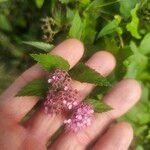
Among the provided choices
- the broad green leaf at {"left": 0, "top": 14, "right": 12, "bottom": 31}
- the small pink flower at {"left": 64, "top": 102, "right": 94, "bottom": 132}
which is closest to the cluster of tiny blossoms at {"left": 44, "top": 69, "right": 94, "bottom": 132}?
the small pink flower at {"left": 64, "top": 102, "right": 94, "bottom": 132}

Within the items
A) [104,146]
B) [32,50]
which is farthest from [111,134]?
[32,50]

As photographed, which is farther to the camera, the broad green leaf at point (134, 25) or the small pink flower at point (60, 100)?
the broad green leaf at point (134, 25)

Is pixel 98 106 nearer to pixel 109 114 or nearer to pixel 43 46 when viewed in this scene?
pixel 109 114

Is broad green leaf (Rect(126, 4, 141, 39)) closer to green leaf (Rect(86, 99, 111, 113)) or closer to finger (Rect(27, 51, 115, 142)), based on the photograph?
finger (Rect(27, 51, 115, 142))

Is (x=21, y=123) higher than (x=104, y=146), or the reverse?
(x=21, y=123)

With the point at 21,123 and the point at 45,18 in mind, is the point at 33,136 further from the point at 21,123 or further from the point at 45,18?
the point at 45,18

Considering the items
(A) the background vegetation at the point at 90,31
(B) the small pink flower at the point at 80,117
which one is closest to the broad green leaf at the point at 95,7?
(A) the background vegetation at the point at 90,31

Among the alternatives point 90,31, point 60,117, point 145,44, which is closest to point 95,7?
point 90,31

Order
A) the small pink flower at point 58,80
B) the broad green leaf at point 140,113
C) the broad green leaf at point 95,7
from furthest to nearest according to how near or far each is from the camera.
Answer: the broad green leaf at point 140,113 → the broad green leaf at point 95,7 → the small pink flower at point 58,80

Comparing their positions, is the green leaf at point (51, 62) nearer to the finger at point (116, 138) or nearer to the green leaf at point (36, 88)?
the green leaf at point (36, 88)
